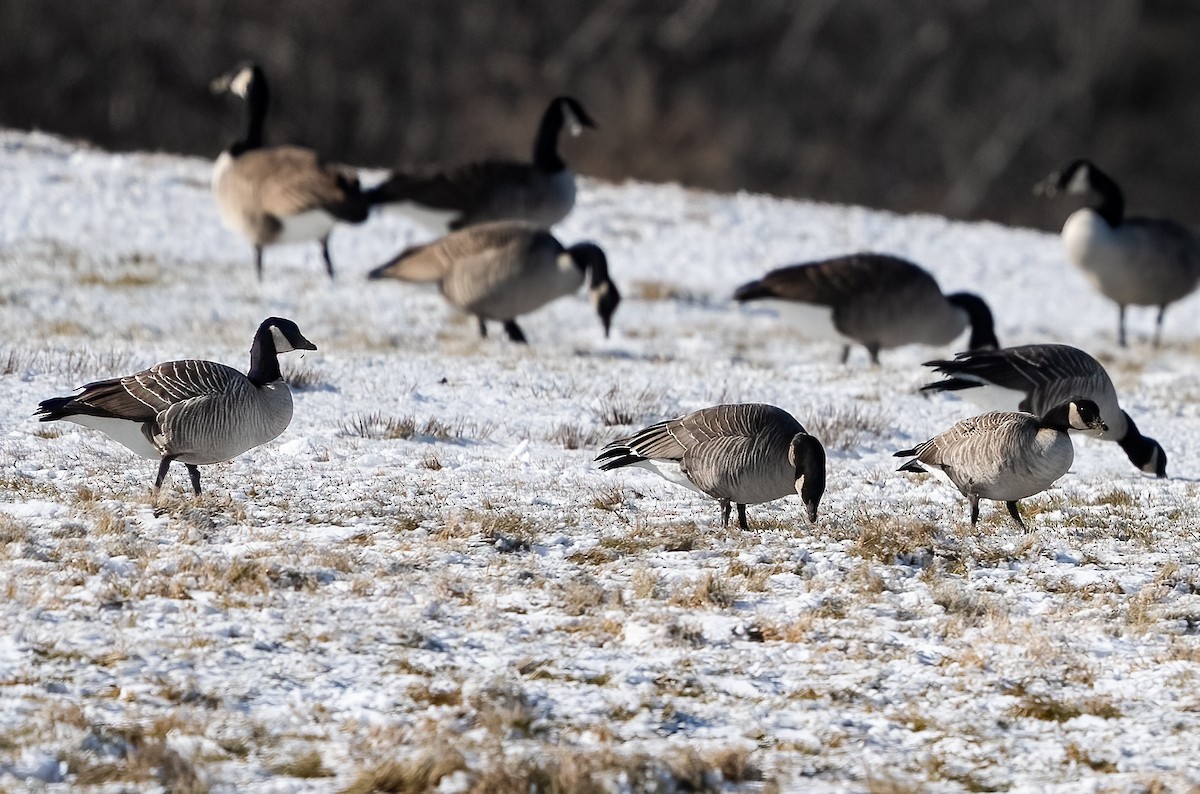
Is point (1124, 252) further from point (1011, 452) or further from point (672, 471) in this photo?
point (672, 471)

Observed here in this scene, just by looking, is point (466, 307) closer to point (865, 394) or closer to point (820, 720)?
point (865, 394)

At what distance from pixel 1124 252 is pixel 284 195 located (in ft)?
30.1

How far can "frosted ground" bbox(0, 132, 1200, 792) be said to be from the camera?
4.75 metres

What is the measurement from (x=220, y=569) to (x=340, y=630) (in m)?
0.74

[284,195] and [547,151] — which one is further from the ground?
[547,151]

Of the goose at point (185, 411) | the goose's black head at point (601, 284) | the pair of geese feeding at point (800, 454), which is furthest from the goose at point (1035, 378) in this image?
the goose's black head at point (601, 284)

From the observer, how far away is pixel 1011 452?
6812mm

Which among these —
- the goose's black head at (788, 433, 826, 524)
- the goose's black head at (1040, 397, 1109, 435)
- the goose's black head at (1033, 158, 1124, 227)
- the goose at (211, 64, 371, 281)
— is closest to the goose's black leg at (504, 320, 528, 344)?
the goose at (211, 64, 371, 281)

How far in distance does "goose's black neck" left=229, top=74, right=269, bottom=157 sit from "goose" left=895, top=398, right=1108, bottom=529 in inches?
462

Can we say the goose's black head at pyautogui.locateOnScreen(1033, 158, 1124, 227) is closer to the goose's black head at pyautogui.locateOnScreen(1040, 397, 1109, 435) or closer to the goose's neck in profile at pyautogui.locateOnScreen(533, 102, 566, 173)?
the goose's neck in profile at pyautogui.locateOnScreen(533, 102, 566, 173)

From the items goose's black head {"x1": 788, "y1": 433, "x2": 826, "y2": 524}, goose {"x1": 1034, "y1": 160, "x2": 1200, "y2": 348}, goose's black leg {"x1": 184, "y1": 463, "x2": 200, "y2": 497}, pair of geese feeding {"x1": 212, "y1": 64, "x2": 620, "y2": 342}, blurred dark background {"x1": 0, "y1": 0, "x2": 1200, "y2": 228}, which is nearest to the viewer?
goose's black head {"x1": 788, "y1": 433, "x2": 826, "y2": 524}

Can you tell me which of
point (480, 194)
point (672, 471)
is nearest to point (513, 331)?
point (480, 194)

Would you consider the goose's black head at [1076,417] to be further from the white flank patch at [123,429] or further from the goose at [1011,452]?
the white flank patch at [123,429]

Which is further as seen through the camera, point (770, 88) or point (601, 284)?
point (770, 88)
